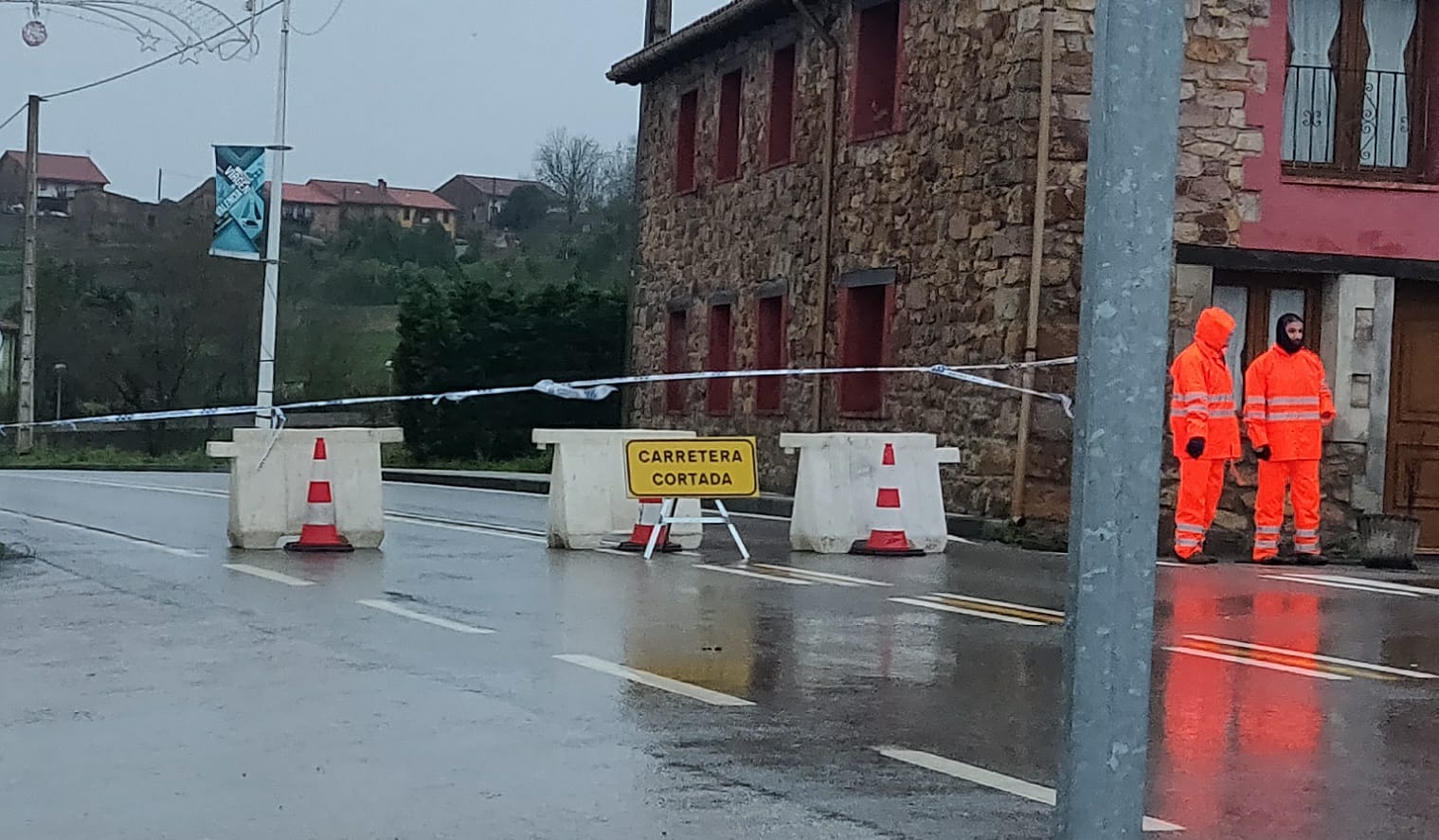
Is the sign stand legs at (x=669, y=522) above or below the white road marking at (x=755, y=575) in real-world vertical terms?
above

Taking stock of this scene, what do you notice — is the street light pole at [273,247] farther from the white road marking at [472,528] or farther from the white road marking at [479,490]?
the white road marking at [472,528]

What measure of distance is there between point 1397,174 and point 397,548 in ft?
33.8

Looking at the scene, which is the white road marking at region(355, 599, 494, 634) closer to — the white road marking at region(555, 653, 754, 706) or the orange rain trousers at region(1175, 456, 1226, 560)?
the white road marking at region(555, 653, 754, 706)

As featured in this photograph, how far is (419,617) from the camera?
11.3 metres

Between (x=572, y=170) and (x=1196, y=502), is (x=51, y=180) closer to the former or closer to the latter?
(x=572, y=170)

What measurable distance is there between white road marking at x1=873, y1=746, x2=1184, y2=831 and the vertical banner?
22640 millimetres

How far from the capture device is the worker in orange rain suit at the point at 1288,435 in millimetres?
16641

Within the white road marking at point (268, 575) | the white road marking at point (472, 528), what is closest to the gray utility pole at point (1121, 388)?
the white road marking at point (268, 575)

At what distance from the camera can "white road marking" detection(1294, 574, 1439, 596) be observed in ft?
46.4

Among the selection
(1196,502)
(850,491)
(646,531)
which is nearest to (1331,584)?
(1196,502)

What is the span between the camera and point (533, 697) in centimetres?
853

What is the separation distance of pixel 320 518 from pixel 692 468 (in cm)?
276

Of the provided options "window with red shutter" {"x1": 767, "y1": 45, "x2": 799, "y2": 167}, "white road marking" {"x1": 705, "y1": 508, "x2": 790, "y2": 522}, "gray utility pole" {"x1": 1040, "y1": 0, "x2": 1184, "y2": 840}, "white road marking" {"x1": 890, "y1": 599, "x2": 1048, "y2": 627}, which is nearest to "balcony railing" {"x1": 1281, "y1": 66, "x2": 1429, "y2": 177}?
"white road marking" {"x1": 705, "y1": 508, "x2": 790, "y2": 522}

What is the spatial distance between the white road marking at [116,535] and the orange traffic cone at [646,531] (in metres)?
3.17
